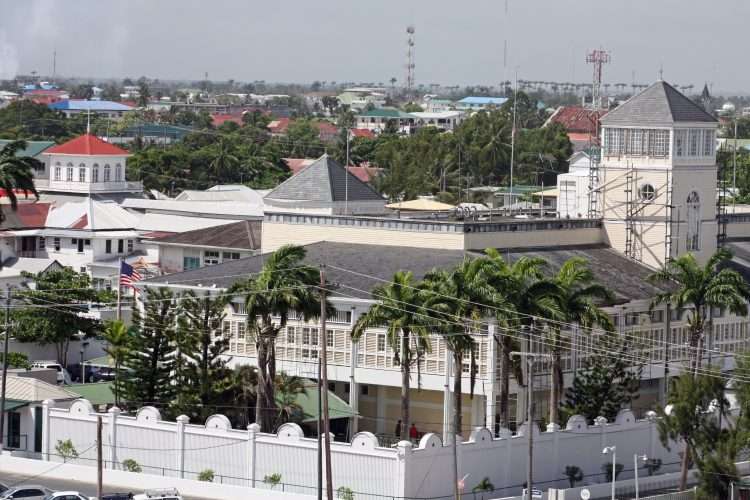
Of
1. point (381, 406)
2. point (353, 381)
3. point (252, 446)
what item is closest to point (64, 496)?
point (252, 446)

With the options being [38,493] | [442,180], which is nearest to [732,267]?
[38,493]

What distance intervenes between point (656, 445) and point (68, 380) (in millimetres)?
24697

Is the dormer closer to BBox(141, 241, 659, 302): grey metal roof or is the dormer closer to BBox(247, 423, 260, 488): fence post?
BBox(141, 241, 659, 302): grey metal roof

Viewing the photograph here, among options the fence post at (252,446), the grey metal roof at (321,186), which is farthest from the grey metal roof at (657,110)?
the fence post at (252,446)

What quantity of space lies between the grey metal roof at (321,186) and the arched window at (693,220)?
1617 centimetres

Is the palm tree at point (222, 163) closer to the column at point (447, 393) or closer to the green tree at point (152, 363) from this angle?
the green tree at point (152, 363)

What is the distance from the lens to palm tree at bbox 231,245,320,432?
6444 centimetres

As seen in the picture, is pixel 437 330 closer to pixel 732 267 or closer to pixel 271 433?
pixel 271 433

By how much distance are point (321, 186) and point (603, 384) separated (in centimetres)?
2445

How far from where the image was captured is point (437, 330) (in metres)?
63.0

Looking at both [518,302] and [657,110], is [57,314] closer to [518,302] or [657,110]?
[518,302]

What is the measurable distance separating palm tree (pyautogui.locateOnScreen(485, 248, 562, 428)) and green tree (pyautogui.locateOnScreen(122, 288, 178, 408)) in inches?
438

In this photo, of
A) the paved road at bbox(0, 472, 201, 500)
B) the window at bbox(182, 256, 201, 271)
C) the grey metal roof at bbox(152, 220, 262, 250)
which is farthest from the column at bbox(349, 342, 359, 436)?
the window at bbox(182, 256, 201, 271)

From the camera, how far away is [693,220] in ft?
275
